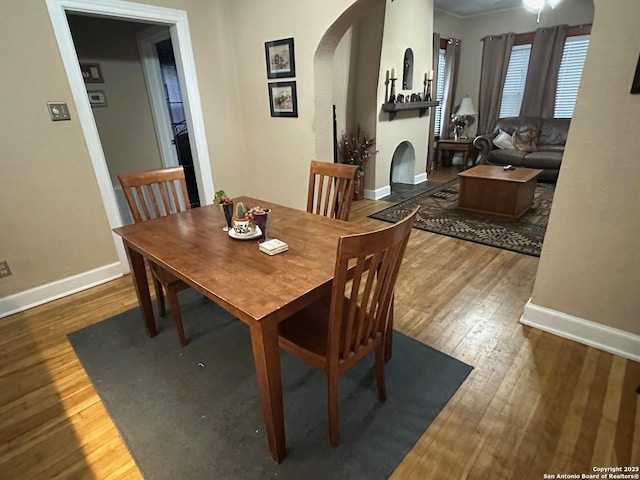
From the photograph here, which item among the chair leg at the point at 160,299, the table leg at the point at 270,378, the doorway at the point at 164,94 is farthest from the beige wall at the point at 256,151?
the table leg at the point at 270,378

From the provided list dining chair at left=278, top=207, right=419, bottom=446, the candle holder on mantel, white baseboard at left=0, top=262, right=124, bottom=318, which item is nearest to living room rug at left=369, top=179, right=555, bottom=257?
Result: the candle holder on mantel

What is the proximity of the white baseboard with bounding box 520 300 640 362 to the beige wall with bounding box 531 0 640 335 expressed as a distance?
3 centimetres

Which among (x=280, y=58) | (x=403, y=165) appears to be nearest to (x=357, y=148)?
(x=403, y=165)

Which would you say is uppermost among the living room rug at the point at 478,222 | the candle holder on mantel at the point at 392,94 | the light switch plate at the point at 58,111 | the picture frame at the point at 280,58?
the picture frame at the point at 280,58

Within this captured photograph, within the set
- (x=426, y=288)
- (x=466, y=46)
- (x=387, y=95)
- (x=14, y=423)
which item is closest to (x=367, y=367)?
(x=426, y=288)

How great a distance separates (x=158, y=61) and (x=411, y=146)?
3554 millimetres

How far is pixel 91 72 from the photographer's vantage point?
333 cm

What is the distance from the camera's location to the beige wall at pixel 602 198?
4.70 ft

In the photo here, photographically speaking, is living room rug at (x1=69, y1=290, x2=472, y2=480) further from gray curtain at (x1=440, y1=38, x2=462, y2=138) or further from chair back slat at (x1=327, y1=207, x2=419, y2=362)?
gray curtain at (x1=440, y1=38, x2=462, y2=138)

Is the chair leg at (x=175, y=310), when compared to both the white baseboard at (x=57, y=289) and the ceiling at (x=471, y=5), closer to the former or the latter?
the white baseboard at (x=57, y=289)

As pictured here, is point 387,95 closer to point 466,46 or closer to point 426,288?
point 426,288

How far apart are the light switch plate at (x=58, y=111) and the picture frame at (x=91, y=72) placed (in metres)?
1.33

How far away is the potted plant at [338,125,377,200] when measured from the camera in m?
4.33

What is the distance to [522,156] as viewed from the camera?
505 centimetres
